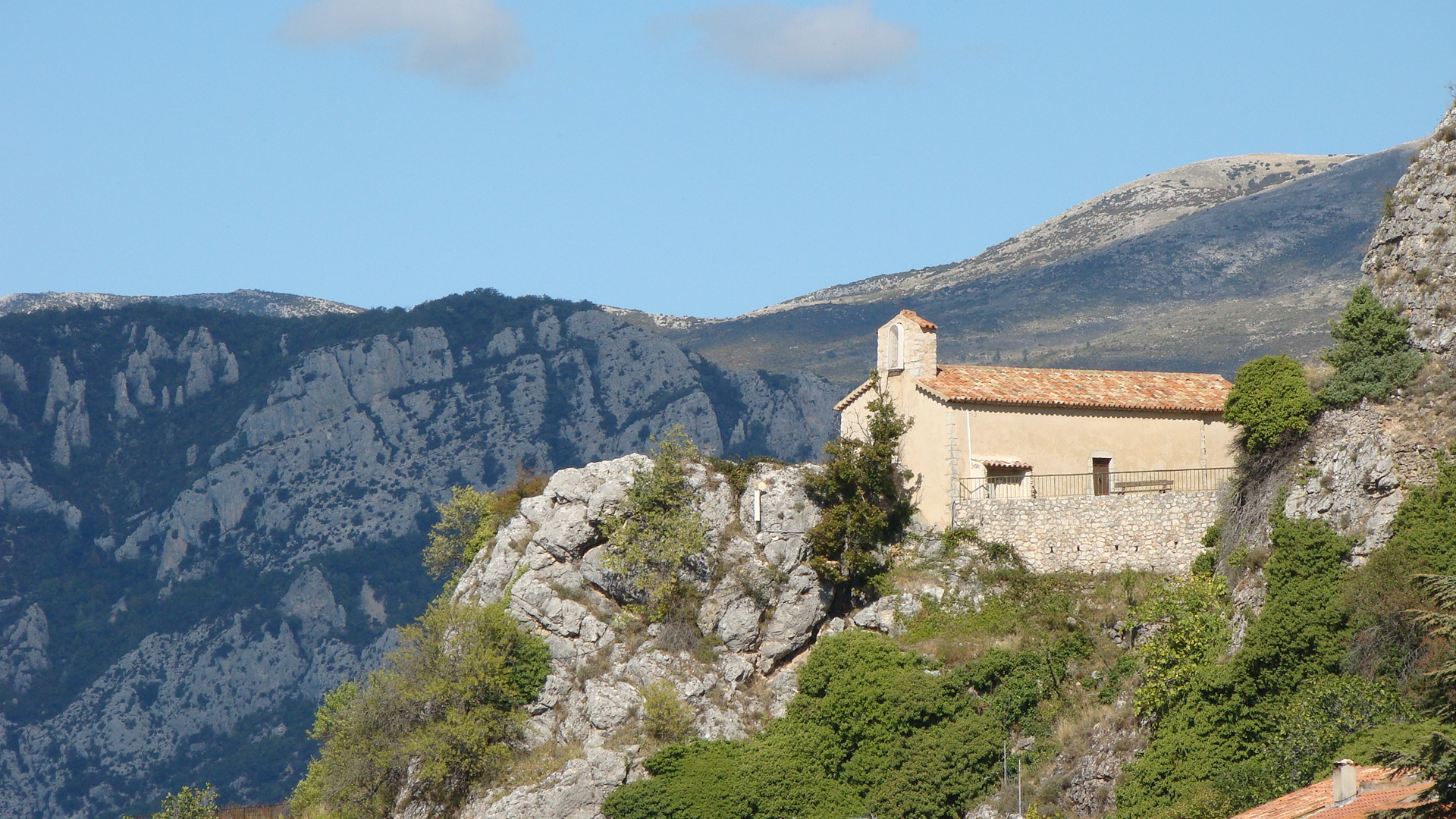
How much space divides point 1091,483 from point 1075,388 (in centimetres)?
353

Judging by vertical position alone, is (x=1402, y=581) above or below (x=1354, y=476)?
below

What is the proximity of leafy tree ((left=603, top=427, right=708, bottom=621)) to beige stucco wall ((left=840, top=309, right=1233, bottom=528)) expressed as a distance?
26.3 ft

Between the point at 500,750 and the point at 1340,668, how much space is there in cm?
2625

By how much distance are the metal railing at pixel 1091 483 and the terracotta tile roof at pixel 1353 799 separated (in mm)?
18060

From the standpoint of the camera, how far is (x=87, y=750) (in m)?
130

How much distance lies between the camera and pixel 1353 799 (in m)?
30.8

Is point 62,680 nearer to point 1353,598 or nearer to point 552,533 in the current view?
point 552,533

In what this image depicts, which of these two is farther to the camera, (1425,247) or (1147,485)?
(1147,485)

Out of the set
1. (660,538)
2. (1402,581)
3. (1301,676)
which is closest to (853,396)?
(660,538)

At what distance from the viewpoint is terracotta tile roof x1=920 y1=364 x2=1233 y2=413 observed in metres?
53.6

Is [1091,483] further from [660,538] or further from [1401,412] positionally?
[660,538]

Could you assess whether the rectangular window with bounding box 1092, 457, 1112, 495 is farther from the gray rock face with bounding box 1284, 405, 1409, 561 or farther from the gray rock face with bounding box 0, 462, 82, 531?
the gray rock face with bounding box 0, 462, 82, 531

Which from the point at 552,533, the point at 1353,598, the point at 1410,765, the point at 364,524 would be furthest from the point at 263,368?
the point at 1410,765

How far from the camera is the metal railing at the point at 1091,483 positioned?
5341 centimetres
